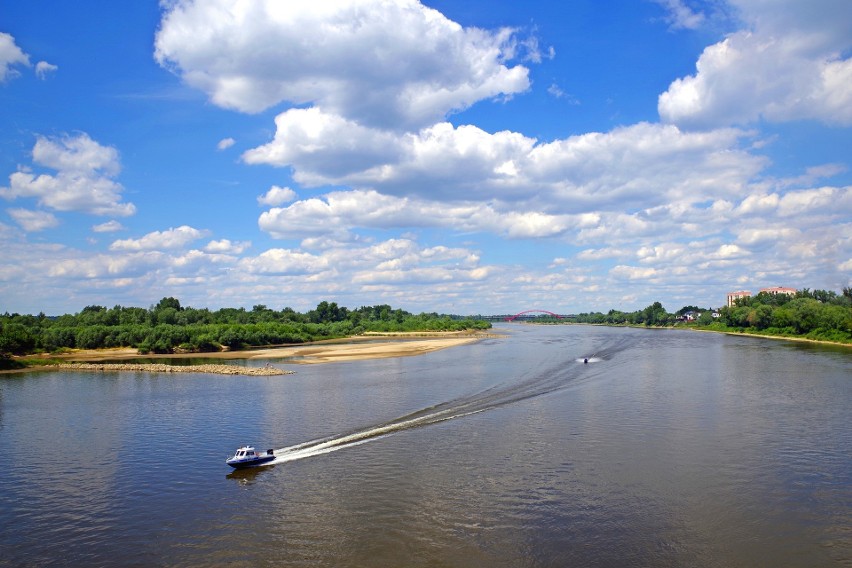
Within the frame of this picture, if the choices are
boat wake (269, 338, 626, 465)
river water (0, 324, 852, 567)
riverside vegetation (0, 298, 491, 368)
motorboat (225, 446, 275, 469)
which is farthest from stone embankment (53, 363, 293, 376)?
motorboat (225, 446, 275, 469)

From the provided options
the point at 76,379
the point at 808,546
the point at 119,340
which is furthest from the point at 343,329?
the point at 808,546

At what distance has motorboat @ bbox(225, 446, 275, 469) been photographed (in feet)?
98.7

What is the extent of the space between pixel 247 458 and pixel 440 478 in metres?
10.6

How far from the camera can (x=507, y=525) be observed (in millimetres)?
21875

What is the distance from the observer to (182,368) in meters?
82.9

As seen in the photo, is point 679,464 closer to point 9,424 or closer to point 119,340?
point 9,424

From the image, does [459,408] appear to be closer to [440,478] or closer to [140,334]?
[440,478]

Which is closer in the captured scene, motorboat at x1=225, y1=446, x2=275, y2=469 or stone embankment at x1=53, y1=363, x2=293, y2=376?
motorboat at x1=225, y1=446, x2=275, y2=469

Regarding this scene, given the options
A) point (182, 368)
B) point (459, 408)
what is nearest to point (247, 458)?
point (459, 408)

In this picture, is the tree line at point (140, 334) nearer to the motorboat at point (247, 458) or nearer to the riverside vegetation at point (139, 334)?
the riverside vegetation at point (139, 334)

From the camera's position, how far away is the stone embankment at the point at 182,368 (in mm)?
73875

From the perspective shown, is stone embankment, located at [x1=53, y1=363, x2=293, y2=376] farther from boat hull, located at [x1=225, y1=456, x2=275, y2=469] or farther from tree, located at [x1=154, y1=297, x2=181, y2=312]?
tree, located at [x1=154, y1=297, x2=181, y2=312]

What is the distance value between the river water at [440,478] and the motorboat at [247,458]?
0.49m

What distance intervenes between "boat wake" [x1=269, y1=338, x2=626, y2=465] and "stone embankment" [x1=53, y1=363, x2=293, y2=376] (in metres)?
32.3
